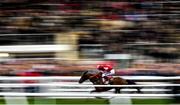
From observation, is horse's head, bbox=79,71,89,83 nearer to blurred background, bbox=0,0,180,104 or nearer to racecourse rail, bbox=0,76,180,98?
racecourse rail, bbox=0,76,180,98

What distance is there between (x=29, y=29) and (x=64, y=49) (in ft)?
2.61

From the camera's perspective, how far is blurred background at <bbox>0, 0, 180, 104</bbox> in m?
8.77

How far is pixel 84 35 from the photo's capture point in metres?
9.36

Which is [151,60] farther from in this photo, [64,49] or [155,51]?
[64,49]

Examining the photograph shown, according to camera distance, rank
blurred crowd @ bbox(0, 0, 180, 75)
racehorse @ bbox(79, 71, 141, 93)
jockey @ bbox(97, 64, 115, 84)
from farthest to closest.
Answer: blurred crowd @ bbox(0, 0, 180, 75), jockey @ bbox(97, 64, 115, 84), racehorse @ bbox(79, 71, 141, 93)

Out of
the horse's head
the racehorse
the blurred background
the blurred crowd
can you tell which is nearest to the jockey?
the racehorse

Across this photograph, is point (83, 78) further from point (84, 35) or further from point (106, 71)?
point (84, 35)

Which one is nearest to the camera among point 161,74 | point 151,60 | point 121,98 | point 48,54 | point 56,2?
point 121,98

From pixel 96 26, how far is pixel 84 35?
29 cm

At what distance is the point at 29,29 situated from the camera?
9625mm

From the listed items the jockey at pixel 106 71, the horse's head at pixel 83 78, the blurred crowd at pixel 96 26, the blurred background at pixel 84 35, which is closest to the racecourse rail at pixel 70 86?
the horse's head at pixel 83 78

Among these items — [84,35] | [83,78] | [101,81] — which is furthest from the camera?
[84,35]

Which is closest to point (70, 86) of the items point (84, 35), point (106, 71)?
point (106, 71)

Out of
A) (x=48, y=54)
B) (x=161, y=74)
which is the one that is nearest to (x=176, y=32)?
(x=161, y=74)
